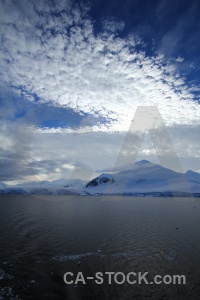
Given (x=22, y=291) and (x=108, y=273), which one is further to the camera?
(x=108, y=273)

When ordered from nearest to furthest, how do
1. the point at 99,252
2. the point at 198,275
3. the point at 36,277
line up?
the point at 36,277
the point at 198,275
the point at 99,252

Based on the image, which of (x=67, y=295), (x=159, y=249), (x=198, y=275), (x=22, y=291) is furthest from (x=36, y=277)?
(x=159, y=249)

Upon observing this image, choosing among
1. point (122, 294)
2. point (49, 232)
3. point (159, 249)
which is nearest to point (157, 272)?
point (122, 294)

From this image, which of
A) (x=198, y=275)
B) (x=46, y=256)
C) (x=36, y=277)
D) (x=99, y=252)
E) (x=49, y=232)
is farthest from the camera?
(x=49, y=232)

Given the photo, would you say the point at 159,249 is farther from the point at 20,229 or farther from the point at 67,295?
the point at 20,229

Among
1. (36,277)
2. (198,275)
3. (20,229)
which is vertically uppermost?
(20,229)

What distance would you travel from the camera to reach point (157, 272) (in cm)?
2214

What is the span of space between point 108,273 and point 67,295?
5.88m

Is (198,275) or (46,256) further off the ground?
(46,256)

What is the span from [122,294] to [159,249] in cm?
1527

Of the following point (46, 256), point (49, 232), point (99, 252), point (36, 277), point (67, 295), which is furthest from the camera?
point (49, 232)

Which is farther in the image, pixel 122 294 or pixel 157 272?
pixel 157 272

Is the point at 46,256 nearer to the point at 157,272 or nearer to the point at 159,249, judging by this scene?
the point at 157,272

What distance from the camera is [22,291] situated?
16953 millimetres
